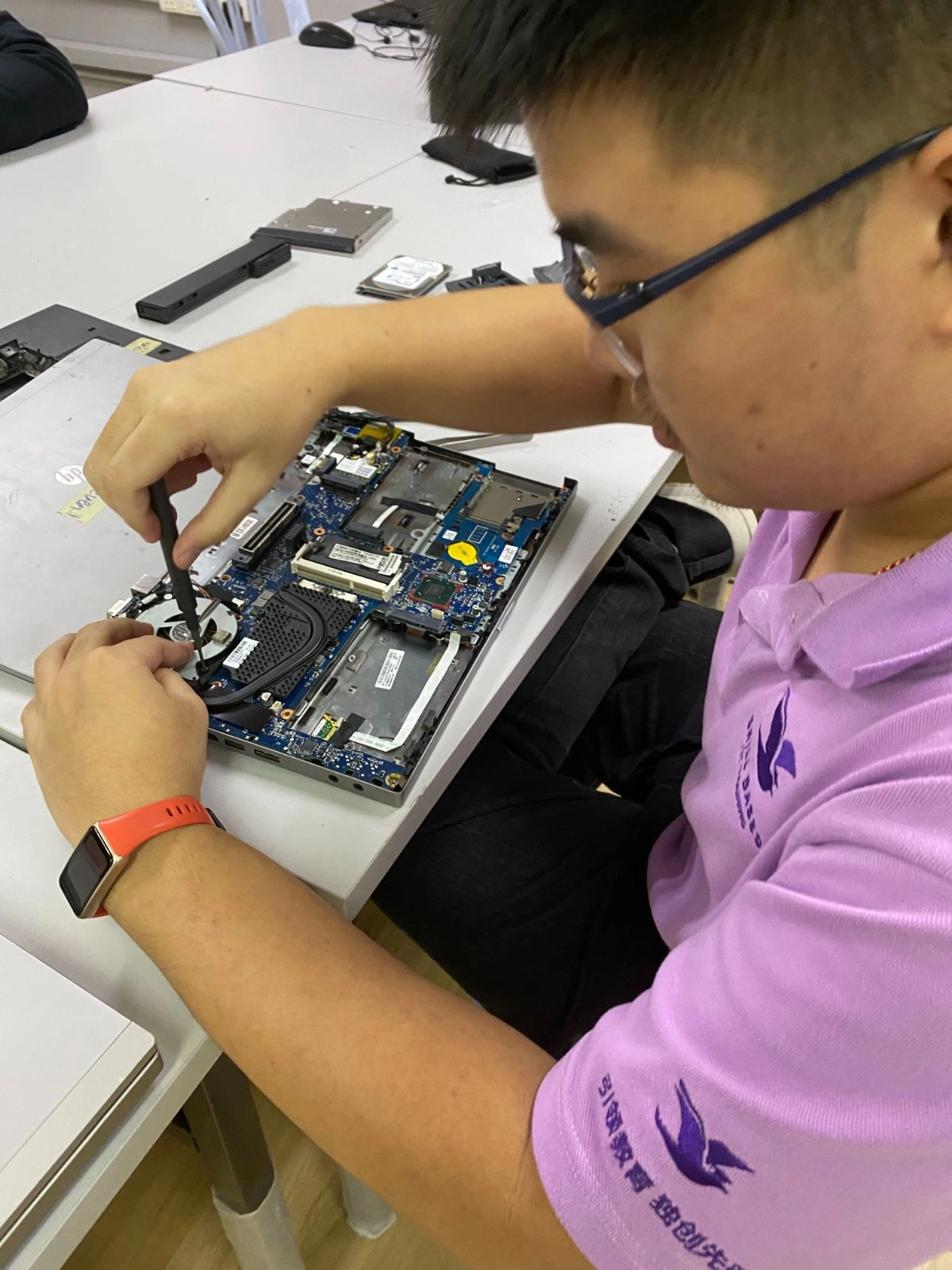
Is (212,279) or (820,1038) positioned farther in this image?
(212,279)

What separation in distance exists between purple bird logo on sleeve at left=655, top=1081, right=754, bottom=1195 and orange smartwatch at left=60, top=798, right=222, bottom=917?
1.20 feet

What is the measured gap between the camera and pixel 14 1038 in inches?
20.2

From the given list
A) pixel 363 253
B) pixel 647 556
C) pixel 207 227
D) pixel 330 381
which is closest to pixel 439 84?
pixel 330 381

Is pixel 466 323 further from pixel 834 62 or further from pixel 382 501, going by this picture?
pixel 834 62

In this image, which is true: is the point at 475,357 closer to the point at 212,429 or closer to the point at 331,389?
the point at 331,389

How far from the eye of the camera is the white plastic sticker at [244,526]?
2.78ft

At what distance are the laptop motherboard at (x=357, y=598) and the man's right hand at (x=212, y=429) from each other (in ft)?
0.25

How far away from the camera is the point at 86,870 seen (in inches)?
23.5

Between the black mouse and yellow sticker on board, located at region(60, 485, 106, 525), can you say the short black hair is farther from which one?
the black mouse

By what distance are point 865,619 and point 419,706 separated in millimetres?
354

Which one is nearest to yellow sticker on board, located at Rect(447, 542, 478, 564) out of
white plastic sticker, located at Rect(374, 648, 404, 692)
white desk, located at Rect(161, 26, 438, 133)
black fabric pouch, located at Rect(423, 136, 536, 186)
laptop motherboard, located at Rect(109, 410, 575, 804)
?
laptop motherboard, located at Rect(109, 410, 575, 804)

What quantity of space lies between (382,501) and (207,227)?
0.85m

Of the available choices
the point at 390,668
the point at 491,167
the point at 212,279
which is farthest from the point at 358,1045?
the point at 491,167

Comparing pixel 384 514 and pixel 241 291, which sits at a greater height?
pixel 241 291
